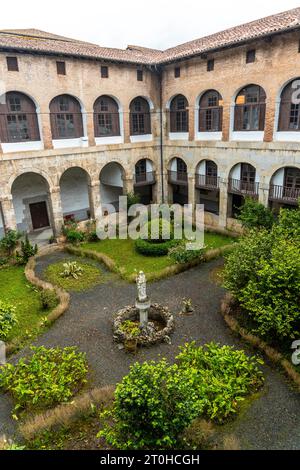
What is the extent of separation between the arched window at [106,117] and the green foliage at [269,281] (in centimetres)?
1370

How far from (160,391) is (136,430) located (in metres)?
0.86

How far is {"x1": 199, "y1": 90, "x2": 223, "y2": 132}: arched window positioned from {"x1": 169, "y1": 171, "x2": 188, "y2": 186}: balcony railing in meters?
3.72

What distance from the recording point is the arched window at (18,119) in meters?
18.1

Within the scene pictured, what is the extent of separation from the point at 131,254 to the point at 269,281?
10041 mm

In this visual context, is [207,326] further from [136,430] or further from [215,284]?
[136,430]

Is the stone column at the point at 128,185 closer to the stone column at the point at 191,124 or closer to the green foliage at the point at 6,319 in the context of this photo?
the stone column at the point at 191,124

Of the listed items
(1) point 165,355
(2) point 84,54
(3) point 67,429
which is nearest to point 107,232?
(2) point 84,54

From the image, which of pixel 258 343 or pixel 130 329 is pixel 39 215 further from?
pixel 258 343

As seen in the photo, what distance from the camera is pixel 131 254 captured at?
18.9 m

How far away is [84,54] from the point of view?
18.8 m

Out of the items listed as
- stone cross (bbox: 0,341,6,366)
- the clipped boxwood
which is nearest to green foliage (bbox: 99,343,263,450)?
stone cross (bbox: 0,341,6,366)

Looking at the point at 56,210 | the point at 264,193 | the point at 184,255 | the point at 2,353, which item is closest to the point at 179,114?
the point at 264,193

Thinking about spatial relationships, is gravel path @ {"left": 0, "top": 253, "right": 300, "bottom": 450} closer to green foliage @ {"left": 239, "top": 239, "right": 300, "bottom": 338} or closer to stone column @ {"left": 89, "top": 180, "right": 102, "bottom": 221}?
green foliage @ {"left": 239, "top": 239, "right": 300, "bottom": 338}

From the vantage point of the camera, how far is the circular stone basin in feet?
36.6
